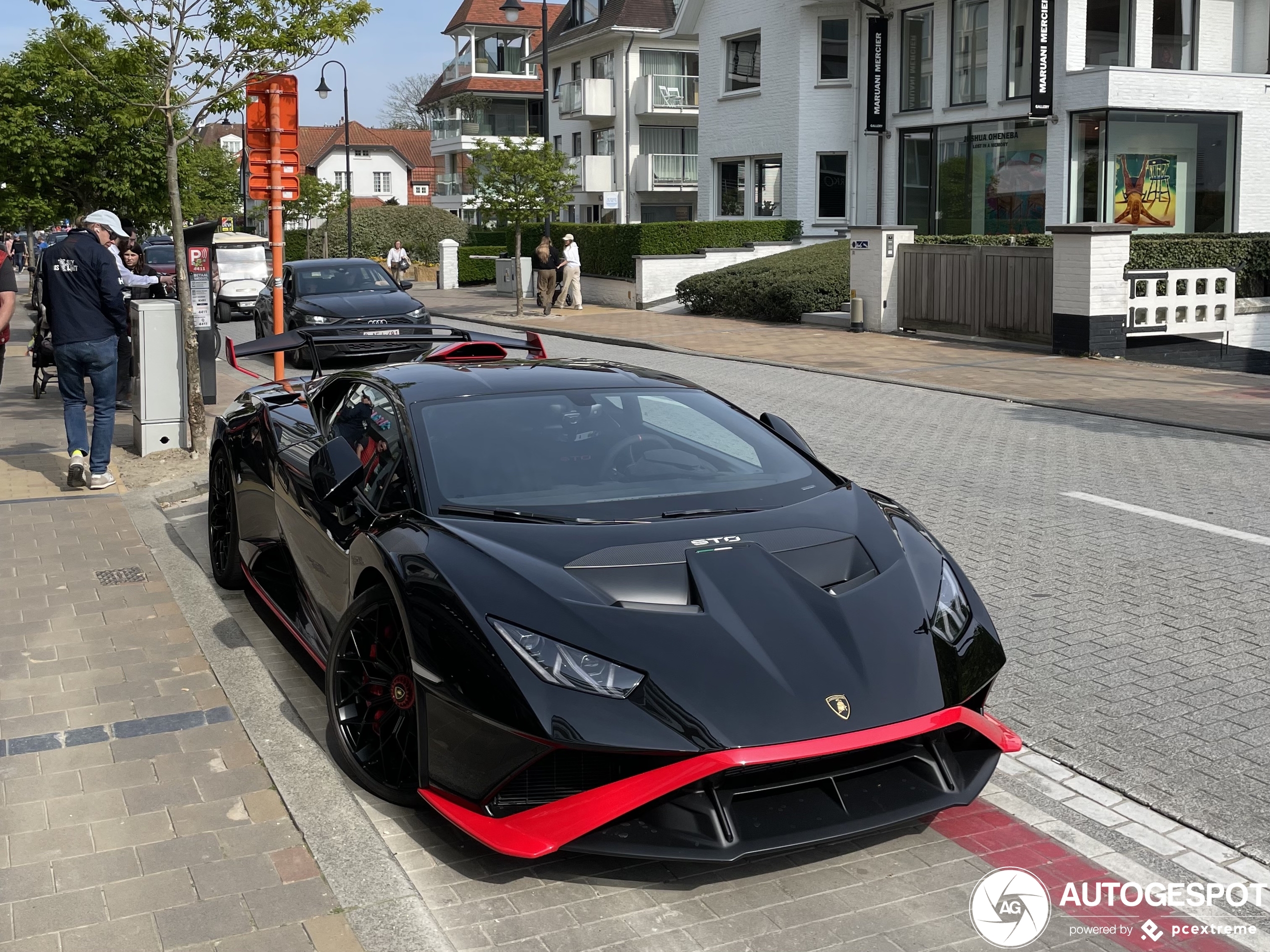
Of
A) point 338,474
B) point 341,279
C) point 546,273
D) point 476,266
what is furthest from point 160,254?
point 338,474

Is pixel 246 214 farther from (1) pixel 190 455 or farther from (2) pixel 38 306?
(1) pixel 190 455

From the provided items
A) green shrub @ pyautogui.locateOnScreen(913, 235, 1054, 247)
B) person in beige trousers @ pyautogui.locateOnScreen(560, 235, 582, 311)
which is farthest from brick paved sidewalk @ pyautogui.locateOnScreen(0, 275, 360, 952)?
person in beige trousers @ pyautogui.locateOnScreen(560, 235, 582, 311)

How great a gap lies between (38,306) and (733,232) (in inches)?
762

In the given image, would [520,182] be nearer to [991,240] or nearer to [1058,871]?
[991,240]

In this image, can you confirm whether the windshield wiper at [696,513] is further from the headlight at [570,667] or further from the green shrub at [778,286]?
the green shrub at [778,286]

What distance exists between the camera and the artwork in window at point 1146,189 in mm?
27438

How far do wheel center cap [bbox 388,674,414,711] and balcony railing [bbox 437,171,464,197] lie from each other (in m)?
65.8

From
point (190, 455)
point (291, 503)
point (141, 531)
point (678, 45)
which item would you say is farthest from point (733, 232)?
point (291, 503)

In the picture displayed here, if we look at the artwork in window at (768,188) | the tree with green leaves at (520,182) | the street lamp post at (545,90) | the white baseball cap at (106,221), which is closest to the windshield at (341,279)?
the tree with green leaves at (520,182)

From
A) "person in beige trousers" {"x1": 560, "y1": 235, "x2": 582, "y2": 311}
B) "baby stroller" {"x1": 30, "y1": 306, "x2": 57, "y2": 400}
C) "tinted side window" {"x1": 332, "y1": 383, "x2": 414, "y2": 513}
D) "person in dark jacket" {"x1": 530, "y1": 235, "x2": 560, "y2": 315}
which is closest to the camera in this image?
"tinted side window" {"x1": 332, "y1": 383, "x2": 414, "y2": 513}

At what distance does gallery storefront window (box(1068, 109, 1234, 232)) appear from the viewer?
27.2 m

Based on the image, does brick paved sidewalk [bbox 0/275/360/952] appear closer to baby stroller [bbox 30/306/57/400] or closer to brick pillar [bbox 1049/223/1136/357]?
baby stroller [bbox 30/306/57/400]

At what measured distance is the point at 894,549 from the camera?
4375 millimetres

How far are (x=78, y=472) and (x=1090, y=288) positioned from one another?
14.6 metres
